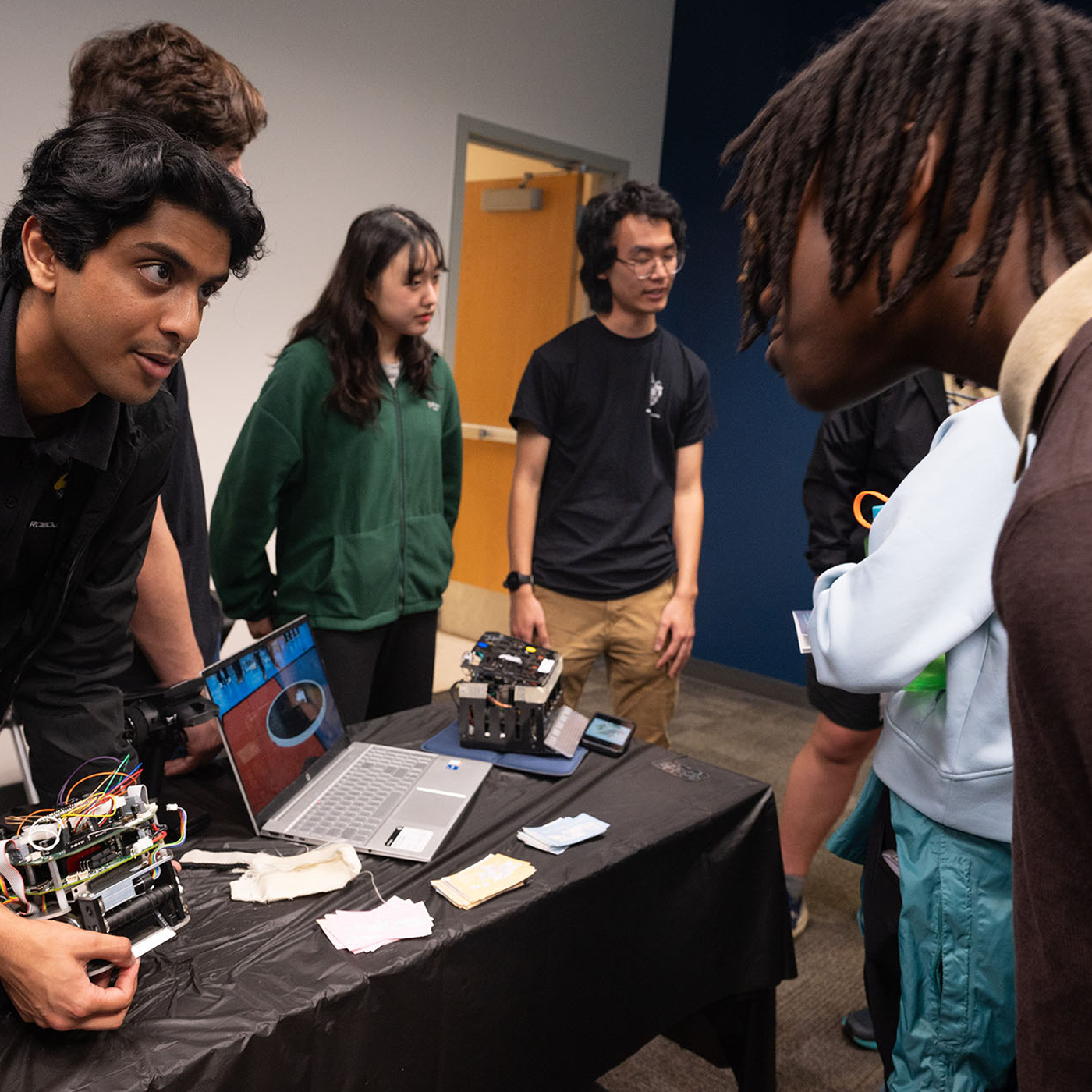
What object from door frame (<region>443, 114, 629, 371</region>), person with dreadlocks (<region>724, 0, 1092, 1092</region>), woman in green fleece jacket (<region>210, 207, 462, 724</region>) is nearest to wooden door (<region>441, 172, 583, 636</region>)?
door frame (<region>443, 114, 629, 371</region>)

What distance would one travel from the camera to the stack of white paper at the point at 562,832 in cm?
139

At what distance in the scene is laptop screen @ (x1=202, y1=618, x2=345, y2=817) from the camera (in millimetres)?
1343

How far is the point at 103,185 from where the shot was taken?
1.05 meters

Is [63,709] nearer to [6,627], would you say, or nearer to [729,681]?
[6,627]

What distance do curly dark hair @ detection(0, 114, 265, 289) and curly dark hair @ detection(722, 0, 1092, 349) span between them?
30.3 inches

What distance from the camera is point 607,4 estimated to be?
4332 millimetres

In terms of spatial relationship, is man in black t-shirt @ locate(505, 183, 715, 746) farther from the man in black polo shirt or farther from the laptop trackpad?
the man in black polo shirt


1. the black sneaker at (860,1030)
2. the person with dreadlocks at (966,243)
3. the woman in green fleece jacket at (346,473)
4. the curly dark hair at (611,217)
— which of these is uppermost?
the curly dark hair at (611,217)

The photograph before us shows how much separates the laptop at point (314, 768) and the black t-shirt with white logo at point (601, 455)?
102cm

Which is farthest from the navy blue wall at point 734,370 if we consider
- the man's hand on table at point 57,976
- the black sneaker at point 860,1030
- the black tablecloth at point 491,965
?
the man's hand on table at point 57,976

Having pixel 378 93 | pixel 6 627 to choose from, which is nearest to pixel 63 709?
pixel 6 627

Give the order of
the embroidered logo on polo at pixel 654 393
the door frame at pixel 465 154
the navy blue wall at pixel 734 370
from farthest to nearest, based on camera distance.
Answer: the navy blue wall at pixel 734 370, the door frame at pixel 465 154, the embroidered logo on polo at pixel 654 393

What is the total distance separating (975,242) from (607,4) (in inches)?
174

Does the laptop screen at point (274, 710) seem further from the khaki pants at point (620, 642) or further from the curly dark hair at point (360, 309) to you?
the khaki pants at point (620, 642)
